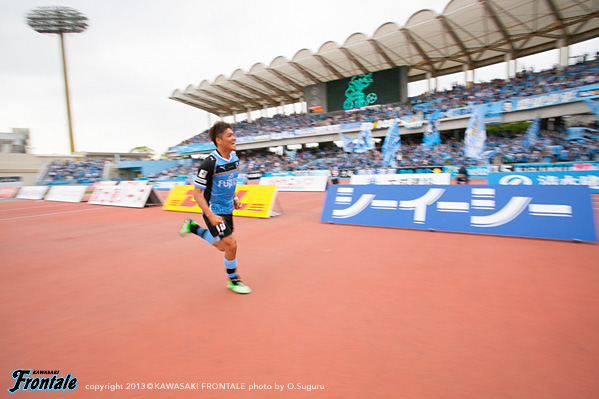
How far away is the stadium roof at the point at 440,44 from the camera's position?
2258cm

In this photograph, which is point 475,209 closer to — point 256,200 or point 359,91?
point 256,200

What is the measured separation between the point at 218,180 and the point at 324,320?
203 centimetres

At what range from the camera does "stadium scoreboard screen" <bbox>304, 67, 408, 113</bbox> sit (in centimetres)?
3344

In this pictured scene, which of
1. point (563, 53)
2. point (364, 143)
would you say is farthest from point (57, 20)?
point (563, 53)

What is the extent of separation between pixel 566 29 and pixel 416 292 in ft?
114

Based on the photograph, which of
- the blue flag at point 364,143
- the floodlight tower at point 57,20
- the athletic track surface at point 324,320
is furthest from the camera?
the floodlight tower at point 57,20

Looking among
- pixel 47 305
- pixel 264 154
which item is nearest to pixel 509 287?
pixel 47 305

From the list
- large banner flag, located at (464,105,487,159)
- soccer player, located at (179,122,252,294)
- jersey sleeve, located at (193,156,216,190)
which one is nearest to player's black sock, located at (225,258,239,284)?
soccer player, located at (179,122,252,294)

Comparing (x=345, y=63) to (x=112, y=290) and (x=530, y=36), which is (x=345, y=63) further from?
(x=112, y=290)

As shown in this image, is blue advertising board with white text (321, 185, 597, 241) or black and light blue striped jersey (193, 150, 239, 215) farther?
blue advertising board with white text (321, 185, 597, 241)

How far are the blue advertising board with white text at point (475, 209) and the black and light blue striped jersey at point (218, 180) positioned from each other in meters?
4.58

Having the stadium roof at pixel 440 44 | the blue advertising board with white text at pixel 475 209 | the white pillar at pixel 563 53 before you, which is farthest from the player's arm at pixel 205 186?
the white pillar at pixel 563 53

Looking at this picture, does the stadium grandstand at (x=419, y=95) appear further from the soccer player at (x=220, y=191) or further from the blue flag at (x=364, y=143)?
the soccer player at (x=220, y=191)

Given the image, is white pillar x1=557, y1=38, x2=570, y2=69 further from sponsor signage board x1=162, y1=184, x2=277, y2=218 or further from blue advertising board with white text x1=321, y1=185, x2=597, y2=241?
sponsor signage board x1=162, y1=184, x2=277, y2=218
